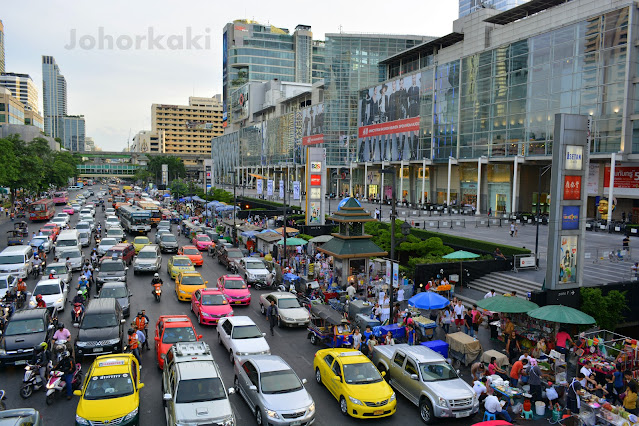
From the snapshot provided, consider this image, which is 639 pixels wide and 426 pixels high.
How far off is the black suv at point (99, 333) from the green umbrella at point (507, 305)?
44.7ft

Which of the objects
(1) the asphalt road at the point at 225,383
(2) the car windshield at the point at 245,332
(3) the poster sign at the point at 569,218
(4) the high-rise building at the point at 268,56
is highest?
(4) the high-rise building at the point at 268,56

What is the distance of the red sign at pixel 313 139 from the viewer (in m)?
96.9

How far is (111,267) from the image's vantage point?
2605 cm

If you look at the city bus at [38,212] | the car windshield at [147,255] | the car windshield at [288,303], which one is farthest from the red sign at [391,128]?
the car windshield at [288,303]

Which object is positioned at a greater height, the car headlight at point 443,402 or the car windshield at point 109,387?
the car windshield at point 109,387

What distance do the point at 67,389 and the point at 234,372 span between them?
4.74 meters

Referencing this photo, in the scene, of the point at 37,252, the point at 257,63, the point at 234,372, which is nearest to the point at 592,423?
the point at 234,372

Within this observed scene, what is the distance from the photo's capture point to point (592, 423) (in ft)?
40.7

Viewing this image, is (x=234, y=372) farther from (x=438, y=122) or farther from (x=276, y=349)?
(x=438, y=122)

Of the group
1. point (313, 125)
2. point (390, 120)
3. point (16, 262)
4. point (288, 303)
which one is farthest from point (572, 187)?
point (313, 125)

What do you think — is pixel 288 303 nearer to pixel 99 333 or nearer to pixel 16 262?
pixel 99 333

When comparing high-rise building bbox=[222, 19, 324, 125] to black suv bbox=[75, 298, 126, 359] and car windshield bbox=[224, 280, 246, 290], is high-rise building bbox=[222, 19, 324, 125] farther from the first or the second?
black suv bbox=[75, 298, 126, 359]

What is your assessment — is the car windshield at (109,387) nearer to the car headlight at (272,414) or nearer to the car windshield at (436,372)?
the car headlight at (272,414)

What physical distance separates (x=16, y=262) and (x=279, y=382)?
2249 centimetres
